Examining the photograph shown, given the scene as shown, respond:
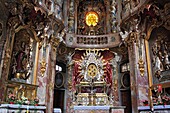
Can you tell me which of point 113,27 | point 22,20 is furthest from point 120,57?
point 22,20

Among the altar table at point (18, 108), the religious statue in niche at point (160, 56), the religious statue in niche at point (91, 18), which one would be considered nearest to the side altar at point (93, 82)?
the religious statue in niche at point (91, 18)

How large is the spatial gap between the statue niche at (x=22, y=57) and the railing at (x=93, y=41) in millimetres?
3975

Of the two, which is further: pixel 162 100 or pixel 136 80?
pixel 136 80

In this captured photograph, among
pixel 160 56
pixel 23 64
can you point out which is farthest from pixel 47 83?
pixel 160 56

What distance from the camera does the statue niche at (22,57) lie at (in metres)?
8.90

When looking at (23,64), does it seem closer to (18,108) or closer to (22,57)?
(22,57)

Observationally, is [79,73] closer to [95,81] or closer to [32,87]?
[95,81]

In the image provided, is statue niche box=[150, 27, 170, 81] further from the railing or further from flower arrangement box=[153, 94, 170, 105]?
the railing

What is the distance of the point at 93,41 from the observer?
46.6ft

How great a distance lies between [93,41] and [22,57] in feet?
20.9

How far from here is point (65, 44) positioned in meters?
13.1

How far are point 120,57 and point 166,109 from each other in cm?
678

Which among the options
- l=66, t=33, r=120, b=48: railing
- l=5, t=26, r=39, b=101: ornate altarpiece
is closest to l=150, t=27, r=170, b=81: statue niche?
l=66, t=33, r=120, b=48: railing

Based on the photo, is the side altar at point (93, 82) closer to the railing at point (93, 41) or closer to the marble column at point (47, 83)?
the railing at point (93, 41)
